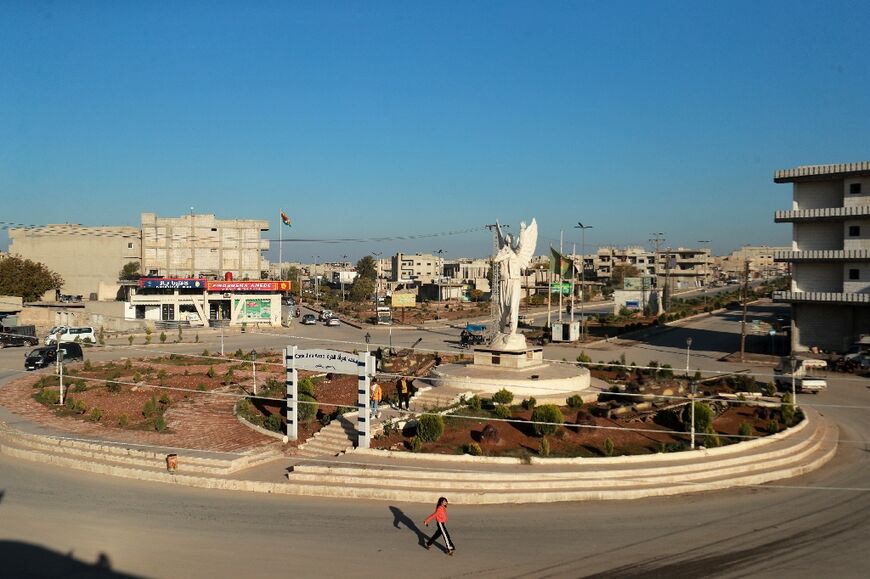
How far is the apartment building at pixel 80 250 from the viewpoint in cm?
7512

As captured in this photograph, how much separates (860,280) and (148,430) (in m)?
37.7

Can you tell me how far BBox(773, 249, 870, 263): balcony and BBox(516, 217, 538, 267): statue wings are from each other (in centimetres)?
2080

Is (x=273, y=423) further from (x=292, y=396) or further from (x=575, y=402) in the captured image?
(x=575, y=402)

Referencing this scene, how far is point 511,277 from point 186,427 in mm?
13470

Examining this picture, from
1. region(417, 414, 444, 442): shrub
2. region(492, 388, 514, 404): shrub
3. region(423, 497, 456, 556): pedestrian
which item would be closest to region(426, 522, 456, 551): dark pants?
region(423, 497, 456, 556): pedestrian

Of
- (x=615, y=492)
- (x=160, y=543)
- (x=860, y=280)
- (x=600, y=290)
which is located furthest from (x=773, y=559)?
(x=600, y=290)

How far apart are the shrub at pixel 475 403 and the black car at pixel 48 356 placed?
76.3 ft

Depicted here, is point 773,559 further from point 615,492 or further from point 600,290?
point 600,290

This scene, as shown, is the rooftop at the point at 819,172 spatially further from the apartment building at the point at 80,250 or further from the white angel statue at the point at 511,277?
the apartment building at the point at 80,250

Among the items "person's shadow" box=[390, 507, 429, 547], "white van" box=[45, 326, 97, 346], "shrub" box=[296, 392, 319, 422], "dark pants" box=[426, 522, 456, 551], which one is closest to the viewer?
"dark pants" box=[426, 522, 456, 551]

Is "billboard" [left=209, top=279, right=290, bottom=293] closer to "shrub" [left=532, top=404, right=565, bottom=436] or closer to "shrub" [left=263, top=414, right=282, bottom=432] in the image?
"shrub" [left=263, top=414, right=282, bottom=432]

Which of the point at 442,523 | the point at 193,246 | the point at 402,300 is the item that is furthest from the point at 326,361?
the point at 193,246

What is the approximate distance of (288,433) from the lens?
21562 mm

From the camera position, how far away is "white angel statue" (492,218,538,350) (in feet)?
90.7
